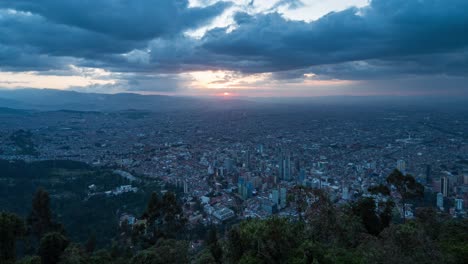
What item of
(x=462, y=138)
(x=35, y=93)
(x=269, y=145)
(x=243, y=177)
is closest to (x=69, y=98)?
(x=35, y=93)

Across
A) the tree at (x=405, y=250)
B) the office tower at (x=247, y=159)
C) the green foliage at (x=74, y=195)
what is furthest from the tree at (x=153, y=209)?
the office tower at (x=247, y=159)

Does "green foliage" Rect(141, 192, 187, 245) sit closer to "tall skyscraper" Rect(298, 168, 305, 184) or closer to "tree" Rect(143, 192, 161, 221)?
"tree" Rect(143, 192, 161, 221)

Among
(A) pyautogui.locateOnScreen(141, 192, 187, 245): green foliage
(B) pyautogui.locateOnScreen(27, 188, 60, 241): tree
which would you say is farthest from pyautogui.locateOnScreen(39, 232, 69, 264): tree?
(A) pyautogui.locateOnScreen(141, 192, 187, 245): green foliage

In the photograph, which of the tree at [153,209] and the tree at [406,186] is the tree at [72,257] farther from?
the tree at [406,186]

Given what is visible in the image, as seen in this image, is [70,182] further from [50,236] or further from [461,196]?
[461,196]

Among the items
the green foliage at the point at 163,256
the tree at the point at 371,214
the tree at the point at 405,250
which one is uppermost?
the tree at the point at 405,250

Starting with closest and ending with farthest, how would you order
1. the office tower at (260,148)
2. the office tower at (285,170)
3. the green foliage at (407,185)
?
the green foliage at (407,185) → the office tower at (285,170) → the office tower at (260,148)

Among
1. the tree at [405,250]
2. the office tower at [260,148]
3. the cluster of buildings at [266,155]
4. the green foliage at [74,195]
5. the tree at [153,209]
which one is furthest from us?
the office tower at [260,148]
